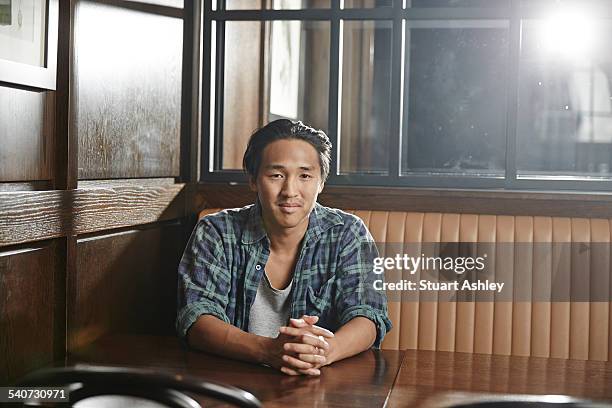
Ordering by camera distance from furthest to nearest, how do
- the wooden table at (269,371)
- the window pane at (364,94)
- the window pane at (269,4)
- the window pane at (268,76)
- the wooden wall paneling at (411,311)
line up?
1. the window pane at (364,94)
2. the window pane at (268,76)
3. the window pane at (269,4)
4. the wooden wall paneling at (411,311)
5. the wooden table at (269,371)

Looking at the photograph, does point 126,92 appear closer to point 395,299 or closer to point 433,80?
point 395,299

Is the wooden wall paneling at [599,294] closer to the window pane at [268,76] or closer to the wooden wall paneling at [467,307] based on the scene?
the wooden wall paneling at [467,307]

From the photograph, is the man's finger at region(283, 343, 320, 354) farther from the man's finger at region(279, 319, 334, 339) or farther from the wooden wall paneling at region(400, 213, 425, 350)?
the wooden wall paneling at region(400, 213, 425, 350)

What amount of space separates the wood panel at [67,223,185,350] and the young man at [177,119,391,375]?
0.27 m

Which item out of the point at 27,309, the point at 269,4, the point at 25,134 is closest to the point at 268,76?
the point at 269,4

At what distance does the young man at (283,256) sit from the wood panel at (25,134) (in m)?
0.48

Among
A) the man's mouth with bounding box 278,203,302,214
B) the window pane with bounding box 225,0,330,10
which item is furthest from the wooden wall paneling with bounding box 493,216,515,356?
the window pane with bounding box 225,0,330,10

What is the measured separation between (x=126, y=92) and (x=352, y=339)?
1082mm

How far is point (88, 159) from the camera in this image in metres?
2.29

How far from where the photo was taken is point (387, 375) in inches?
71.9

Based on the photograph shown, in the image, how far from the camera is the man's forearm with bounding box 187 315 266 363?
1933 mm

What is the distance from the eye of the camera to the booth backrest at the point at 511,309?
104 inches

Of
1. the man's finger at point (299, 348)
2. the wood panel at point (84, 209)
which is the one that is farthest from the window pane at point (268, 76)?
the man's finger at point (299, 348)

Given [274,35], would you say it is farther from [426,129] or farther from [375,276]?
[375,276]
